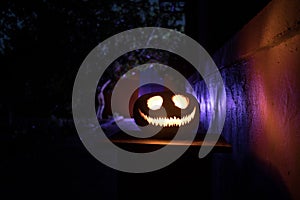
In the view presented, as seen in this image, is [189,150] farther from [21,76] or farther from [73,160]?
[21,76]

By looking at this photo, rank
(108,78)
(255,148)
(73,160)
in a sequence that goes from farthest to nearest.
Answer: (108,78) → (73,160) → (255,148)

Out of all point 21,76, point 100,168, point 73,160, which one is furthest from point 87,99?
point 100,168

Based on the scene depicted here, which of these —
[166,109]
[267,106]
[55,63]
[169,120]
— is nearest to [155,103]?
[166,109]

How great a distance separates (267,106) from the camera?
5.98ft

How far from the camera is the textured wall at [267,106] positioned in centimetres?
142

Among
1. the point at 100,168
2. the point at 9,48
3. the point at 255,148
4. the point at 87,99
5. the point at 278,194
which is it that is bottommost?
the point at 100,168

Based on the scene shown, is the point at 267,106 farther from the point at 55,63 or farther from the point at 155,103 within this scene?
the point at 55,63

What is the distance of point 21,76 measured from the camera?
43.9 ft

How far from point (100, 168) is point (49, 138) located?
7060mm

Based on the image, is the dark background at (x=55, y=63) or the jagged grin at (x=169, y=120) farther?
the dark background at (x=55, y=63)

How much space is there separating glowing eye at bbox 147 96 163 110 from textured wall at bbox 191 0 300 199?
2.07 feet

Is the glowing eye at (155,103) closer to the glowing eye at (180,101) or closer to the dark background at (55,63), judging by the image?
the glowing eye at (180,101)

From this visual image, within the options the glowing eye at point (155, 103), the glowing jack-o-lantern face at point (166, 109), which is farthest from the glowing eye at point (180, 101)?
the glowing eye at point (155, 103)

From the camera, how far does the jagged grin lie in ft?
8.97
